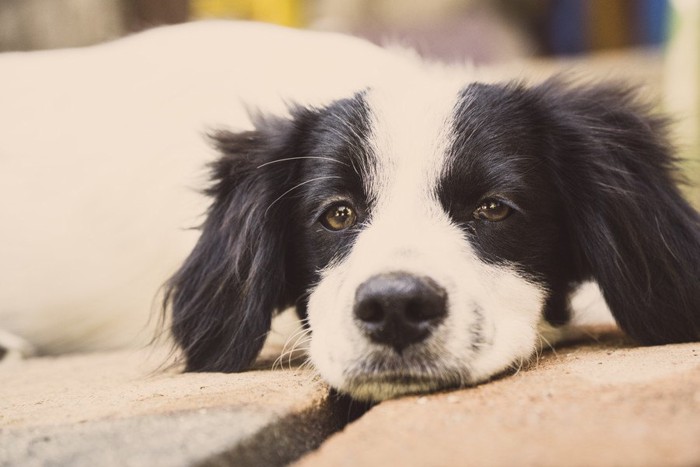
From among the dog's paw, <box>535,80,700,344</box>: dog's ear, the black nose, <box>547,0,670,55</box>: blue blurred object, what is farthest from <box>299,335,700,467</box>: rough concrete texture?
<box>547,0,670,55</box>: blue blurred object

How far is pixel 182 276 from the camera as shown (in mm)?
2014

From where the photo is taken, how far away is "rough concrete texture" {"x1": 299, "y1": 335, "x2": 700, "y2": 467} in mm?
920

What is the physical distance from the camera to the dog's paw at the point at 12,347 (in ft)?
8.38

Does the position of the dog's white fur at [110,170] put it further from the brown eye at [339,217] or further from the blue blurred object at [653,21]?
the blue blurred object at [653,21]

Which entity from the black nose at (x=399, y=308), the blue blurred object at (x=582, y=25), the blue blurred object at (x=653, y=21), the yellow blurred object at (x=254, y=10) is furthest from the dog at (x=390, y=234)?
the blue blurred object at (x=582, y=25)

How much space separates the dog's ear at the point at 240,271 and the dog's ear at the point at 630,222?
27.0 inches

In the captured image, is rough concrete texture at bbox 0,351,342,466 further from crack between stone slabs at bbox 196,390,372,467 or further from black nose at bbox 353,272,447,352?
black nose at bbox 353,272,447,352

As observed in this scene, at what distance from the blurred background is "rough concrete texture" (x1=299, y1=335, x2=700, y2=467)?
7.31ft

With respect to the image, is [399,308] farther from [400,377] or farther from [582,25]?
[582,25]

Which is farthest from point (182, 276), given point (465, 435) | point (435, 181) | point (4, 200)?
point (465, 435)

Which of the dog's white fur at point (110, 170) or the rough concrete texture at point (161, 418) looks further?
the dog's white fur at point (110, 170)

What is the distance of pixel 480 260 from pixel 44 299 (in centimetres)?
160

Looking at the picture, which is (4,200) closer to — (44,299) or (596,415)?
(44,299)

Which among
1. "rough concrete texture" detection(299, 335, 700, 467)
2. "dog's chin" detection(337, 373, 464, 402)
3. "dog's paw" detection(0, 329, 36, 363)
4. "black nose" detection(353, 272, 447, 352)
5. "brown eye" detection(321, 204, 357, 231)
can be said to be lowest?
"dog's paw" detection(0, 329, 36, 363)
